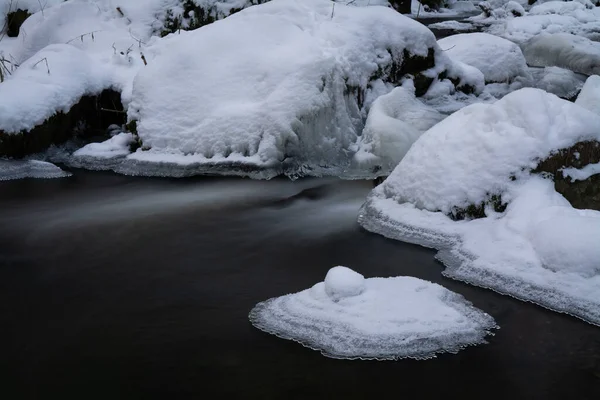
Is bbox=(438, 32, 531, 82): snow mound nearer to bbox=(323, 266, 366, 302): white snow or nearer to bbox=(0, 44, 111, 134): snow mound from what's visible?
bbox=(0, 44, 111, 134): snow mound

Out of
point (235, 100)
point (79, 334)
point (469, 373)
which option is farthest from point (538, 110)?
point (79, 334)

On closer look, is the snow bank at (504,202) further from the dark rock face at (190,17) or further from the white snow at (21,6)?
the white snow at (21,6)

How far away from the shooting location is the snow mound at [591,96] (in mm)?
6777

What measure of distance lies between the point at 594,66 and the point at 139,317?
31.5ft

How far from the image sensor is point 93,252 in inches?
204

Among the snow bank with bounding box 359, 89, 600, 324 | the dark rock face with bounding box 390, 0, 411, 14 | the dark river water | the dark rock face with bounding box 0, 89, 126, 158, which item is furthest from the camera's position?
the dark rock face with bounding box 390, 0, 411, 14

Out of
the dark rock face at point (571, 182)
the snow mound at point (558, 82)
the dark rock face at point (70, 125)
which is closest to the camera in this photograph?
the dark rock face at point (571, 182)

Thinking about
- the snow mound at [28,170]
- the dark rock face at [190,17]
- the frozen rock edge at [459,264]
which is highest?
the dark rock face at [190,17]

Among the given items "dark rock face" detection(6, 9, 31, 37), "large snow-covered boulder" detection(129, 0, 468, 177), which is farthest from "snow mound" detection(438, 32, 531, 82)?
"dark rock face" detection(6, 9, 31, 37)

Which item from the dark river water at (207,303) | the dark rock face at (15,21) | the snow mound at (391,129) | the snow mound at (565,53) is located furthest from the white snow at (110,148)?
the snow mound at (565,53)

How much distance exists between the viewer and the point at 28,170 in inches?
282

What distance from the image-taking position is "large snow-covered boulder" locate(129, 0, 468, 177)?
22.8 feet

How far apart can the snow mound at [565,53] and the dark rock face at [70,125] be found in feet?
24.7

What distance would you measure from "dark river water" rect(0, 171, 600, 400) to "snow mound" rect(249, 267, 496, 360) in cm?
8
